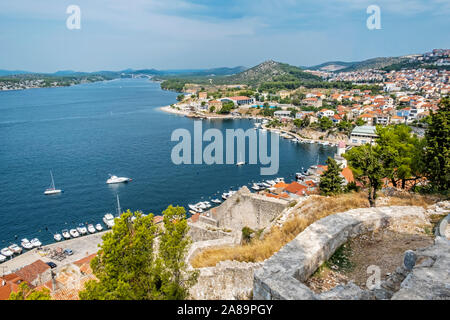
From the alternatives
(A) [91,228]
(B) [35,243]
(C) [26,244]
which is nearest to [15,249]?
(C) [26,244]

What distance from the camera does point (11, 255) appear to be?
2425 centimetres

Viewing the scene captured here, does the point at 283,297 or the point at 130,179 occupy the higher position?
the point at 283,297

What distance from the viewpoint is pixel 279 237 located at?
9555mm

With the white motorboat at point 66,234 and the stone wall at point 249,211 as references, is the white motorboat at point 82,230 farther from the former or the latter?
the stone wall at point 249,211

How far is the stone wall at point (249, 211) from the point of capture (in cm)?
1591

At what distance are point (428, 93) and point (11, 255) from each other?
400 feet

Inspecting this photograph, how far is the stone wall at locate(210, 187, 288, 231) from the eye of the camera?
1591 cm

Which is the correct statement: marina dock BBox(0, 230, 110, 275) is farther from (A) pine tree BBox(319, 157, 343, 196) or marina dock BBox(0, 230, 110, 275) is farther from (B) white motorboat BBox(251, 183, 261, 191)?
(A) pine tree BBox(319, 157, 343, 196)

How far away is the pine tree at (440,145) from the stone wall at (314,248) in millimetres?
3869

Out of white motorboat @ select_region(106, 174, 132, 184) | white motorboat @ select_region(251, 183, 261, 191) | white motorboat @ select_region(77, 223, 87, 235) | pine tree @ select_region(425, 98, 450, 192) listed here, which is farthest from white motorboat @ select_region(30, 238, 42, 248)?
pine tree @ select_region(425, 98, 450, 192)

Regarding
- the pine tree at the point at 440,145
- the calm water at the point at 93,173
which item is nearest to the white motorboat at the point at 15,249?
the calm water at the point at 93,173

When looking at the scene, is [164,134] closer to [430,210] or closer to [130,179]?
[130,179]

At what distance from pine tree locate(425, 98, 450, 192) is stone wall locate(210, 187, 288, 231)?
22.3ft
